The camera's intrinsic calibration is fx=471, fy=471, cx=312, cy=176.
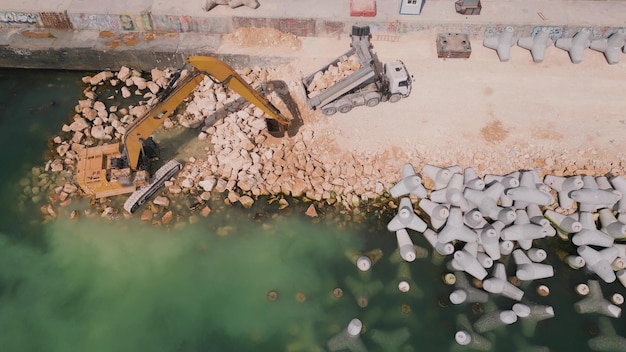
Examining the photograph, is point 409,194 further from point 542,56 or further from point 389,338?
point 542,56

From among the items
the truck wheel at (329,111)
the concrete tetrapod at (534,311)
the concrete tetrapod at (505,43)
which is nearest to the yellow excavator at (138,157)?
the truck wheel at (329,111)

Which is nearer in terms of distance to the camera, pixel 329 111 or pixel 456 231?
pixel 456 231

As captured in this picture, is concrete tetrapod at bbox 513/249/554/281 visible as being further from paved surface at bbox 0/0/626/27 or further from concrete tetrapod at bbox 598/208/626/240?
paved surface at bbox 0/0/626/27

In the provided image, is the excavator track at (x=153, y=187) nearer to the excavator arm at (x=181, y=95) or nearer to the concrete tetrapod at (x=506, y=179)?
the excavator arm at (x=181, y=95)

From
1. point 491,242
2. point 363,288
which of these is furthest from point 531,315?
point 363,288

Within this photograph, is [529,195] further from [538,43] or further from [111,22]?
[111,22]
